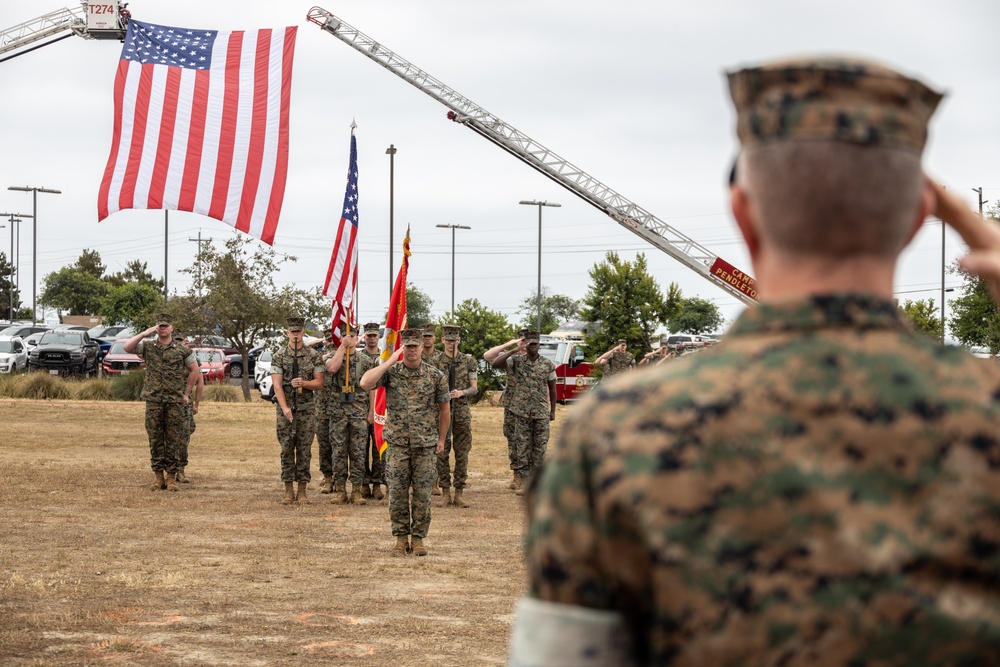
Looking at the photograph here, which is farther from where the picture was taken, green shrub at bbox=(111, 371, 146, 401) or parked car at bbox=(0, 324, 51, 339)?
parked car at bbox=(0, 324, 51, 339)

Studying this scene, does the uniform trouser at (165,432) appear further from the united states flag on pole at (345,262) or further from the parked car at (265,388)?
the parked car at (265,388)

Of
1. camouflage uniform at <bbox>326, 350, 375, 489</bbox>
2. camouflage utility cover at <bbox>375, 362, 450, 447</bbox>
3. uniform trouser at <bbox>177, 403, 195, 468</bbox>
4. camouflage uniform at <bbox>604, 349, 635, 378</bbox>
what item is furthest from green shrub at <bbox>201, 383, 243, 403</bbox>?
camouflage utility cover at <bbox>375, 362, 450, 447</bbox>

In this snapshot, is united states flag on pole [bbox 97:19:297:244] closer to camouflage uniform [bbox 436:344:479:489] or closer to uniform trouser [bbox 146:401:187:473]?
camouflage uniform [bbox 436:344:479:489]

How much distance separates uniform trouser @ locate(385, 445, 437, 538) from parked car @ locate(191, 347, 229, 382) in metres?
31.3

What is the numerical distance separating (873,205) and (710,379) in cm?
34

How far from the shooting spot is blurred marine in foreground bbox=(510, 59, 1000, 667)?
5.38ft

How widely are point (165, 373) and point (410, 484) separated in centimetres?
615

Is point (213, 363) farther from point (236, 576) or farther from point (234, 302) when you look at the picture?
point (236, 576)

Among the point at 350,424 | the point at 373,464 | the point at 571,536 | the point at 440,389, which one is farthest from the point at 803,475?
the point at 373,464

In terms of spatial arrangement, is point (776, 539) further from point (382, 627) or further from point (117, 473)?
point (117, 473)

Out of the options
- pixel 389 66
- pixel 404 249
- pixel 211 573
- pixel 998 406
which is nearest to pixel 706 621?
pixel 998 406

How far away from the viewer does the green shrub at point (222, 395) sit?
36.5 meters

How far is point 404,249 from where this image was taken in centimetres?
1295

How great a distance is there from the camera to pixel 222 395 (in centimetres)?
3675
